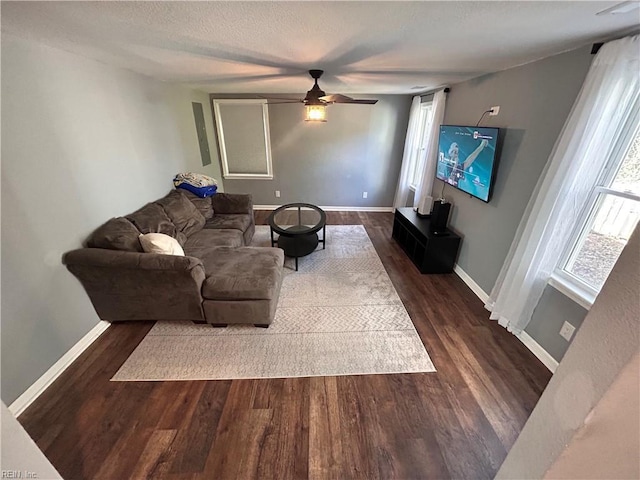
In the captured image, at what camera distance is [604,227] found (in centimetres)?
171

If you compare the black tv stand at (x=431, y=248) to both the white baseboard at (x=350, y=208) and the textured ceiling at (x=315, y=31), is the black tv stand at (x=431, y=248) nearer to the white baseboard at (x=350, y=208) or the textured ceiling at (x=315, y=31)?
the textured ceiling at (x=315, y=31)

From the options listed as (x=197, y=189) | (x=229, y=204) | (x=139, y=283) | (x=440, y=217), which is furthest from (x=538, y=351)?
(x=197, y=189)

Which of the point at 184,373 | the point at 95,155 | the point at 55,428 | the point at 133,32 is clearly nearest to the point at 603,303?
the point at 184,373

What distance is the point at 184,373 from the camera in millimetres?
1861

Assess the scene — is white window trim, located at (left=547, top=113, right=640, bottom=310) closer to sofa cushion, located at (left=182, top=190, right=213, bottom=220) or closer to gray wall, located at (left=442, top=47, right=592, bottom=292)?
gray wall, located at (left=442, top=47, right=592, bottom=292)

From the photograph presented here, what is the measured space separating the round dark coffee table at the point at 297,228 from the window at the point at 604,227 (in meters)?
2.35

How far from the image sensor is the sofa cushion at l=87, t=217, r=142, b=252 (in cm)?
208

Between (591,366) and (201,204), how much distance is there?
12.4 ft

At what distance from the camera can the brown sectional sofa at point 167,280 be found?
198 cm

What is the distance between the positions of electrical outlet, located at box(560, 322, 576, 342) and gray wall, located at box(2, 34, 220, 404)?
142 inches

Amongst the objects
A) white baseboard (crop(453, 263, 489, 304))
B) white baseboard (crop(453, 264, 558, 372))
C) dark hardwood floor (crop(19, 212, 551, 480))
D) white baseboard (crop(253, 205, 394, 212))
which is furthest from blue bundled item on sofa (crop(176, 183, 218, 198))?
white baseboard (crop(453, 264, 558, 372))

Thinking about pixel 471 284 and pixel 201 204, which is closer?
pixel 471 284

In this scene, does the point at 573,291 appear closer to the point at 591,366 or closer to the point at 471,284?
the point at 471,284

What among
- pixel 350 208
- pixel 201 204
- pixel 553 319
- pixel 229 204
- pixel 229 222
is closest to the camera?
pixel 553 319
